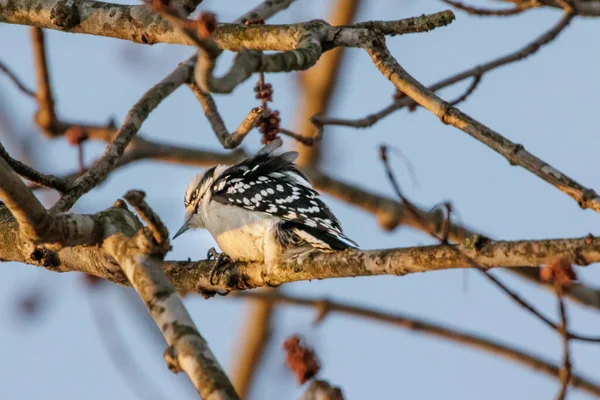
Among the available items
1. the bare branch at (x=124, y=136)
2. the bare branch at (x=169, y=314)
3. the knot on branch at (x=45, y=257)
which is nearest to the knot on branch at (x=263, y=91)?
the bare branch at (x=124, y=136)

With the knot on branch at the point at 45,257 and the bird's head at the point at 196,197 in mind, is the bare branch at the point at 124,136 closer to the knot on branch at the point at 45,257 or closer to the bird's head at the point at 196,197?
the knot on branch at the point at 45,257

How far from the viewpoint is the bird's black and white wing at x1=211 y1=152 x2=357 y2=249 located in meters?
4.43

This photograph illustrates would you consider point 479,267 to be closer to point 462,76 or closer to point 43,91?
point 462,76

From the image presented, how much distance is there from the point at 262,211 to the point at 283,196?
0.51 feet

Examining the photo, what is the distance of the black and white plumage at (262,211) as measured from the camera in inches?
176

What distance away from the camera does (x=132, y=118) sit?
420 cm

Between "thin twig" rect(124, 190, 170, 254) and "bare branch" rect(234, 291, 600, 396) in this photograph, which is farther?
"bare branch" rect(234, 291, 600, 396)

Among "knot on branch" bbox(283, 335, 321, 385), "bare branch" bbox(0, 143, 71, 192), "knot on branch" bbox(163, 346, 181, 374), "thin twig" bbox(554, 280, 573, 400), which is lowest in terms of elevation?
"thin twig" bbox(554, 280, 573, 400)

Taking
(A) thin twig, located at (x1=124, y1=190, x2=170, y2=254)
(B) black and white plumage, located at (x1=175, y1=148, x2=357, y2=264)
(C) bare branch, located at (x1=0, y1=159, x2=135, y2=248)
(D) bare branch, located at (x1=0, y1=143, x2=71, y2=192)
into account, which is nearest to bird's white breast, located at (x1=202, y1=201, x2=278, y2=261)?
(B) black and white plumage, located at (x1=175, y1=148, x2=357, y2=264)

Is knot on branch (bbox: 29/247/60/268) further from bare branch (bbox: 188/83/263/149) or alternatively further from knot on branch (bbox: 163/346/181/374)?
knot on branch (bbox: 163/346/181/374)

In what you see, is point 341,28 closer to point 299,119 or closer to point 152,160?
point 152,160

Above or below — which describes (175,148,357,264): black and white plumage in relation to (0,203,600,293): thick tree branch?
above

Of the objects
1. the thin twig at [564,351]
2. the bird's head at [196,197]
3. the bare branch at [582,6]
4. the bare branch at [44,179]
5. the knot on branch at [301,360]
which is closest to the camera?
the thin twig at [564,351]

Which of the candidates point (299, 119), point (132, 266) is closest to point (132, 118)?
point (132, 266)
